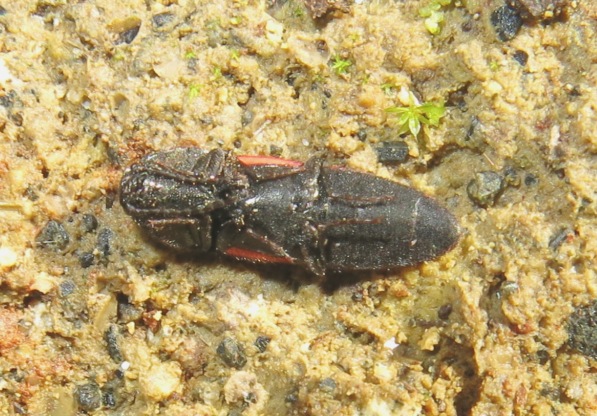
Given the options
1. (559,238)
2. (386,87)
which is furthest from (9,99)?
(559,238)

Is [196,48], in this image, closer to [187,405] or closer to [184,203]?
[184,203]

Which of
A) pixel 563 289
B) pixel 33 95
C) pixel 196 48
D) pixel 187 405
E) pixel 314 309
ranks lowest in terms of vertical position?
pixel 187 405

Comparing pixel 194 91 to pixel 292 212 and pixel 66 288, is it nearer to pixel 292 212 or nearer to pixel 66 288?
pixel 292 212

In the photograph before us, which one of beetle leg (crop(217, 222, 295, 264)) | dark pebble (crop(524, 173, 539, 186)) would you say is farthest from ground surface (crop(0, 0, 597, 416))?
beetle leg (crop(217, 222, 295, 264))

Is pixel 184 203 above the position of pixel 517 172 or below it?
below

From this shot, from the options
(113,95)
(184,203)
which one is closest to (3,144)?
(113,95)

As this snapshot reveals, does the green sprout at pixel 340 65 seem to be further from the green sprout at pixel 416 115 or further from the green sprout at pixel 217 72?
the green sprout at pixel 217 72
